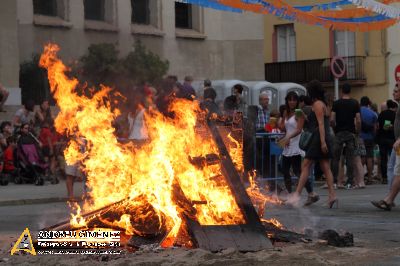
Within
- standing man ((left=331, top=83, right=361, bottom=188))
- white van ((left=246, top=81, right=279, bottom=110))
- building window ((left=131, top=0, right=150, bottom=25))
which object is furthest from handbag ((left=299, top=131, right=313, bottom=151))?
building window ((left=131, top=0, right=150, bottom=25))

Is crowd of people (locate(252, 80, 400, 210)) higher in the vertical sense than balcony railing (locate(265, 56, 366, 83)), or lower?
lower

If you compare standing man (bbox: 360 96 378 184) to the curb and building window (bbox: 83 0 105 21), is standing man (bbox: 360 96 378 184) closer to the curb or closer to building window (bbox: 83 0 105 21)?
the curb

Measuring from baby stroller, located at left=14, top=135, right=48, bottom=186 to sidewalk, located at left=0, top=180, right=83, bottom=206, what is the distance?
20cm

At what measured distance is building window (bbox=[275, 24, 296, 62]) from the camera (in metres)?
44.0

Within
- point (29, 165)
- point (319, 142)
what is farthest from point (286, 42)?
point (319, 142)

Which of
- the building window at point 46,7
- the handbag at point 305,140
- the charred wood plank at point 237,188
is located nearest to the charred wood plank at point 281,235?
the charred wood plank at point 237,188

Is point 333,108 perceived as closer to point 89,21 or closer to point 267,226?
point 267,226

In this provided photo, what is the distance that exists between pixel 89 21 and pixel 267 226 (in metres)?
21.0

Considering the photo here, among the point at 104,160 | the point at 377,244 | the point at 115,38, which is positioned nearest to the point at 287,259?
the point at 377,244

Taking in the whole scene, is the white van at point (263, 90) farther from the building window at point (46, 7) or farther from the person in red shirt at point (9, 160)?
the person in red shirt at point (9, 160)

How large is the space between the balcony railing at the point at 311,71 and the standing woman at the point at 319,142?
27476 millimetres

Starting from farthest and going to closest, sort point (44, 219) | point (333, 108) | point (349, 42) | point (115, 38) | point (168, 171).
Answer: point (349, 42) → point (115, 38) → point (333, 108) → point (44, 219) → point (168, 171)

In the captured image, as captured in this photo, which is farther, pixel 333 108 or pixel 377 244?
pixel 333 108

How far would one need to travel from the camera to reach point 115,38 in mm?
27656
